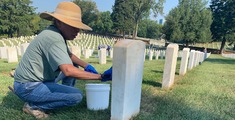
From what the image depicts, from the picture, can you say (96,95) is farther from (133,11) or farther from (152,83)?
(133,11)

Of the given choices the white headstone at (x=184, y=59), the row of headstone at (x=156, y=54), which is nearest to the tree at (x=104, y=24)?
the row of headstone at (x=156, y=54)

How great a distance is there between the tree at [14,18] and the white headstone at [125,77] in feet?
193

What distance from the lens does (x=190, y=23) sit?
46.5 meters

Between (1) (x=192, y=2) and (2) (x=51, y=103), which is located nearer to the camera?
(2) (x=51, y=103)

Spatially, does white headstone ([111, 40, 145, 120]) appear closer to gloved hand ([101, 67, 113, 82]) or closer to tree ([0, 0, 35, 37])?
gloved hand ([101, 67, 113, 82])

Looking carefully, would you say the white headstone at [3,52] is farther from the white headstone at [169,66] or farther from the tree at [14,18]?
the tree at [14,18]

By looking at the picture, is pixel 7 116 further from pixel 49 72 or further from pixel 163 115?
pixel 163 115

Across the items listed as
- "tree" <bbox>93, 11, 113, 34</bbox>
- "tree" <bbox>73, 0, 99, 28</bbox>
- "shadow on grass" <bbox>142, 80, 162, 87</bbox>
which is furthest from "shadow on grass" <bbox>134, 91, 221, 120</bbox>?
"tree" <bbox>73, 0, 99, 28</bbox>


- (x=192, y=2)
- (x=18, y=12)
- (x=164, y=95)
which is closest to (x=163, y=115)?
(x=164, y=95)

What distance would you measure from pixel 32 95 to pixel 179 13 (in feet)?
156

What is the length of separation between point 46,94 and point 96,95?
71cm

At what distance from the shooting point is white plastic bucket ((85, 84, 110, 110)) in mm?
3316

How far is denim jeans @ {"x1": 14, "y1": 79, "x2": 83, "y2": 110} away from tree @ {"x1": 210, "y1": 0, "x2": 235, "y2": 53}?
4499 cm

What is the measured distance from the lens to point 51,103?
3.07 m
